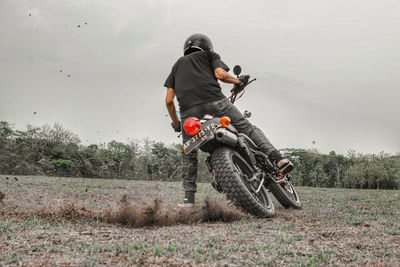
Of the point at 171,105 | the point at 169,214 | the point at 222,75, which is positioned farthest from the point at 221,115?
the point at 169,214

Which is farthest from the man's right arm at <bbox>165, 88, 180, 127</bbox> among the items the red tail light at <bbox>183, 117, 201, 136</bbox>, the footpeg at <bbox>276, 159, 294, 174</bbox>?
the footpeg at <bbox>276, 159, 294, 174</bbox>

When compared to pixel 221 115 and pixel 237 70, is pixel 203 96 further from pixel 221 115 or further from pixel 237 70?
pixel 237 70

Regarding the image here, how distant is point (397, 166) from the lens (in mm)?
22547

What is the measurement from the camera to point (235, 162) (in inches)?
168

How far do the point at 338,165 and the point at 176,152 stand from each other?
40.5ft

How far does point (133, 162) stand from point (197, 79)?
22.1m

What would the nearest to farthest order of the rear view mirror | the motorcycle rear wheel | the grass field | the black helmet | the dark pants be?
the grass field, the motorcycle rear wheel, the dark pants, the rear view mirror, the black helmet

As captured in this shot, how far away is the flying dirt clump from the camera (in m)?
3.20

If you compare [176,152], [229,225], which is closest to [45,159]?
[176,152]

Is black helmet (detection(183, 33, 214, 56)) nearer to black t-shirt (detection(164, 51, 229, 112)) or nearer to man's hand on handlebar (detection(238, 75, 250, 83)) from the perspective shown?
black t-shirt (detection(164, 51, 229, 112))

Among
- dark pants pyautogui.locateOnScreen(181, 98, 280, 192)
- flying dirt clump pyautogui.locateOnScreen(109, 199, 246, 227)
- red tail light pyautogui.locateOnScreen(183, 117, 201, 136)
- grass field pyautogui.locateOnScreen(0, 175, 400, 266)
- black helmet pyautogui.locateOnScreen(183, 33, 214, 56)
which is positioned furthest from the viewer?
black helmet pyautogui.locateOnScreen(183, 33, 214, 56)

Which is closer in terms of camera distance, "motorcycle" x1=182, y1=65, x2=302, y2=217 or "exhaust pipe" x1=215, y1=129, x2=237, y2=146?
"motorcycle" x1=182, y1=65, x2=302, y2=217

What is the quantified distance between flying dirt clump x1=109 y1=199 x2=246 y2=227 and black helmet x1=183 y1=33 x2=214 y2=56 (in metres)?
2.19

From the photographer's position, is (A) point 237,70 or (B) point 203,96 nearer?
(B) point 203,96
